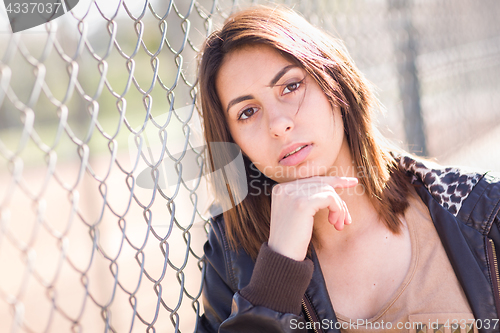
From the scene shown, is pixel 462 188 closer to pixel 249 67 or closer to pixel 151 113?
pixel 249 67

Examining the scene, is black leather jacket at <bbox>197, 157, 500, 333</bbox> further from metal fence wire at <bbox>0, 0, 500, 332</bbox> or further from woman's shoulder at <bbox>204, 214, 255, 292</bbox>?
metal fence wire at <bbox>0, 0, 500, 332</bbox>

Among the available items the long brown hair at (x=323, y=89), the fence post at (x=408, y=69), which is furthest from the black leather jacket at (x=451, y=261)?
the fence post at (x=408, y=69)

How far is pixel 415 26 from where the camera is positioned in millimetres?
3432

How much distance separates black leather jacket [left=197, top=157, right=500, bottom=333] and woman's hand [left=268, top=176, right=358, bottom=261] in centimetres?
24

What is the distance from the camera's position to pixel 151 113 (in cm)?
329

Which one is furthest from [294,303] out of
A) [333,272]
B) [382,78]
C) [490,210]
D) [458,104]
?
[458,104]

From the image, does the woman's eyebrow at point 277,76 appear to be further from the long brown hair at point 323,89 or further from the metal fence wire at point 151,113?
the metal fence wire at point 151,113

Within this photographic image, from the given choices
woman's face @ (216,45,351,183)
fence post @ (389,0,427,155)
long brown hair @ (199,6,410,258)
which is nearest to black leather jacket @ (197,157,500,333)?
long brown hair @ (199,6,410,258)

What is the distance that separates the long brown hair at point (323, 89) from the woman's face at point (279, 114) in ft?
0.23

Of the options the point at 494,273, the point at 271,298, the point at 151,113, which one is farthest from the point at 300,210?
the point at 151,113

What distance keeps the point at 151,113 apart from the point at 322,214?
2062 mm

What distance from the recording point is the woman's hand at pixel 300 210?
55.6 inches

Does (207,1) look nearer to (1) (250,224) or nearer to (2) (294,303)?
(1) (250,224)

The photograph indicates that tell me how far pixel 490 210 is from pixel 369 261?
518 mm
